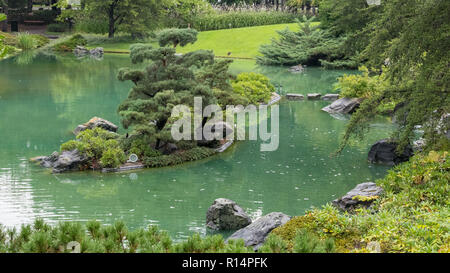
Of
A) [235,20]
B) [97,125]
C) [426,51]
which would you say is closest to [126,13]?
[235,20]

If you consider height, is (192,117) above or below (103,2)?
below

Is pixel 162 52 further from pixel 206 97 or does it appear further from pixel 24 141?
pixel 24 141

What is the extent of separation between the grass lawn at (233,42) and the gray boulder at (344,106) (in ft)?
54.6

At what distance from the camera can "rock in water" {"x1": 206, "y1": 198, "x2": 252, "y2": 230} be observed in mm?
9047

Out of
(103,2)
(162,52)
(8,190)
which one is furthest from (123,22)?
(8,190)

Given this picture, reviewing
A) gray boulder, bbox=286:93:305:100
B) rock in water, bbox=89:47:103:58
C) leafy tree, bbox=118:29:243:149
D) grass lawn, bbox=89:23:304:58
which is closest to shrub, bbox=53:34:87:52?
grass lawn, bbox=89:23:304:58

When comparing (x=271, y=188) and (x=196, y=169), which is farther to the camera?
(x=196, y=169)

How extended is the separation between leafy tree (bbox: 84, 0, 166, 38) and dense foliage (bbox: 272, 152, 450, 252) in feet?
111

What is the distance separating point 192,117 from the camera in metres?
13.6

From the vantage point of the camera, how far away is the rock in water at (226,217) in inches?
356

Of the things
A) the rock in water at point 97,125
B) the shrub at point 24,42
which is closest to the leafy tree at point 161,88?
the rock in water at point 97,125

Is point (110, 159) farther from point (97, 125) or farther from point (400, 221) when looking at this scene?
point (400, 221)

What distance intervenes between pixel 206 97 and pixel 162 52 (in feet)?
4.78
